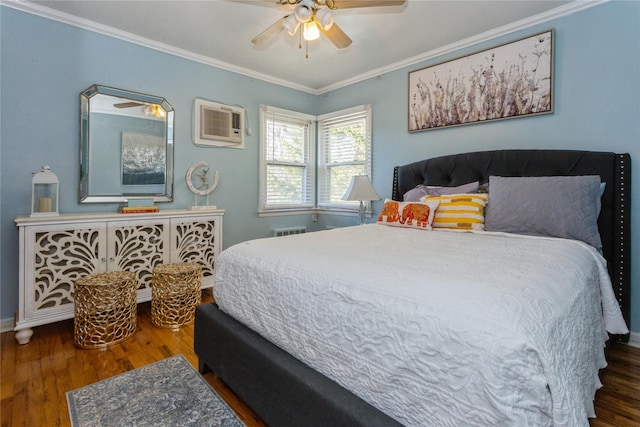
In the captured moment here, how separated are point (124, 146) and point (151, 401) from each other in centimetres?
216

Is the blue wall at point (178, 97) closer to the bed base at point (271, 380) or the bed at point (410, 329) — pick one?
the bed at point (410, 329)

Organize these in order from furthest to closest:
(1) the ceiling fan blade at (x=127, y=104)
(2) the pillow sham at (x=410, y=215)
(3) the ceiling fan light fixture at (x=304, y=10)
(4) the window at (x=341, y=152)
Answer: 1. (4) the window at (x=341, y=152)
2. (1) the ceiling fan blade at (x=127, y=104)
3. (2) the pillow sham at (x=410, y=215)
4. (3) the ceiling fan light fixture at (x=304, y=10)

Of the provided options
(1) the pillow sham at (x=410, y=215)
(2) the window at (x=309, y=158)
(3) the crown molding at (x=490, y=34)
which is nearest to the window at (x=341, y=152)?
(2) the window at (x=309, y=158)

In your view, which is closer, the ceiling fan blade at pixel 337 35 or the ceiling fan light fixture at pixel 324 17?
the ceiling fan light fixture at pixel 324 17

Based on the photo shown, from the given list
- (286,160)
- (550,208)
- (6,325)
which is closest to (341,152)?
(286,160)

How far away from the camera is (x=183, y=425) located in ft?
4.67

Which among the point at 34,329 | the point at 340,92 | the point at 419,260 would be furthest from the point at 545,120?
the point at 34,329

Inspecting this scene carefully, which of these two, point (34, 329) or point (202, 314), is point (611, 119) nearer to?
point (202, 314)

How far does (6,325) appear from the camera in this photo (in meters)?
2.35

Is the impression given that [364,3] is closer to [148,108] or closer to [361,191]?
[361,191]

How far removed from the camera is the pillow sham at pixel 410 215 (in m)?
2.41

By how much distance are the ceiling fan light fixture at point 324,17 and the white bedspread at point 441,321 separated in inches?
53.9

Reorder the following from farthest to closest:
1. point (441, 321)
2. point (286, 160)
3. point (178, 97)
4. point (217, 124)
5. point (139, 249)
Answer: point (286, 160) → point (217, 124) → point (178, 97) → point (139, 249) → point (441, 321)

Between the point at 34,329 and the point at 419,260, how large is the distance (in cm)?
288
